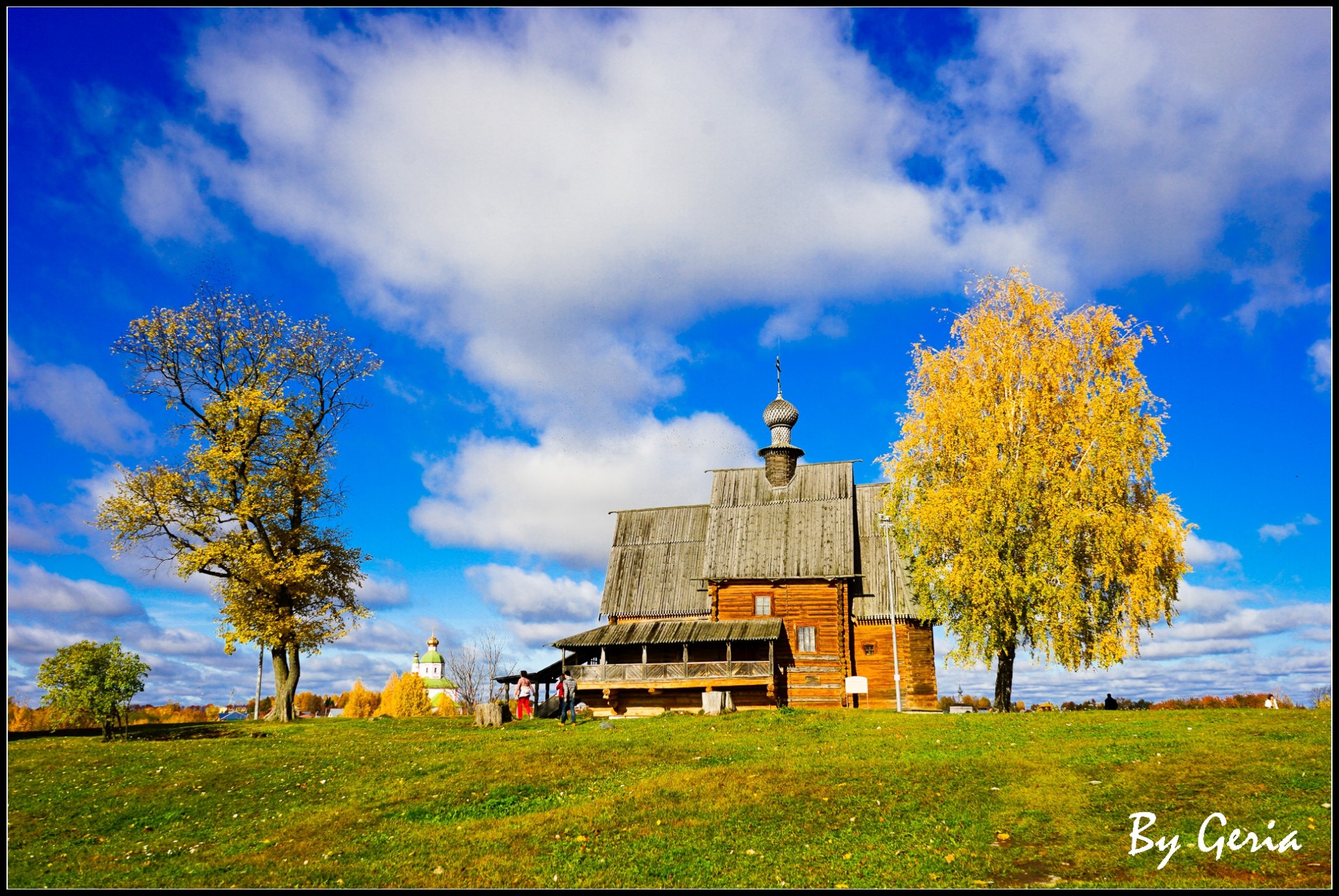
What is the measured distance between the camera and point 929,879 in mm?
11133

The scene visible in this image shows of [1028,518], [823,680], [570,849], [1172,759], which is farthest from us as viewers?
[823,680]

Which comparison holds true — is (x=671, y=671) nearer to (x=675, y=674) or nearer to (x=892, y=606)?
(x=675, y=674)

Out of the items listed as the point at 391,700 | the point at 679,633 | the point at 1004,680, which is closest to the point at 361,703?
the point at 391,700

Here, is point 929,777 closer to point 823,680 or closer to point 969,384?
point 969,384

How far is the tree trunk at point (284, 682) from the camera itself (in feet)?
111

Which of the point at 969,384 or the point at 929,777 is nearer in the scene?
the point at 929,777

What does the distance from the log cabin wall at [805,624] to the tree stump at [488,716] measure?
49.0ft

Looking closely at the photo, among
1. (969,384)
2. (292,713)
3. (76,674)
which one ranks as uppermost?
(969,384)

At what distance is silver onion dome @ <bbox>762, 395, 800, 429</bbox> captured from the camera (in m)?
48.3

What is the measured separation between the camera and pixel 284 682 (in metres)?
34.2

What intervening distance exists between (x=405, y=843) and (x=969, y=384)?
2602cm

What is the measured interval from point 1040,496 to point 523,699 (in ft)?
73.8

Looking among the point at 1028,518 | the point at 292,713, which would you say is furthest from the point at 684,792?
the point at 292,713

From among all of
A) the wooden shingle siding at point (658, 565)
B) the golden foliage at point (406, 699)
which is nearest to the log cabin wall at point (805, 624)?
the wooden shingle siding at point (658, 565)
